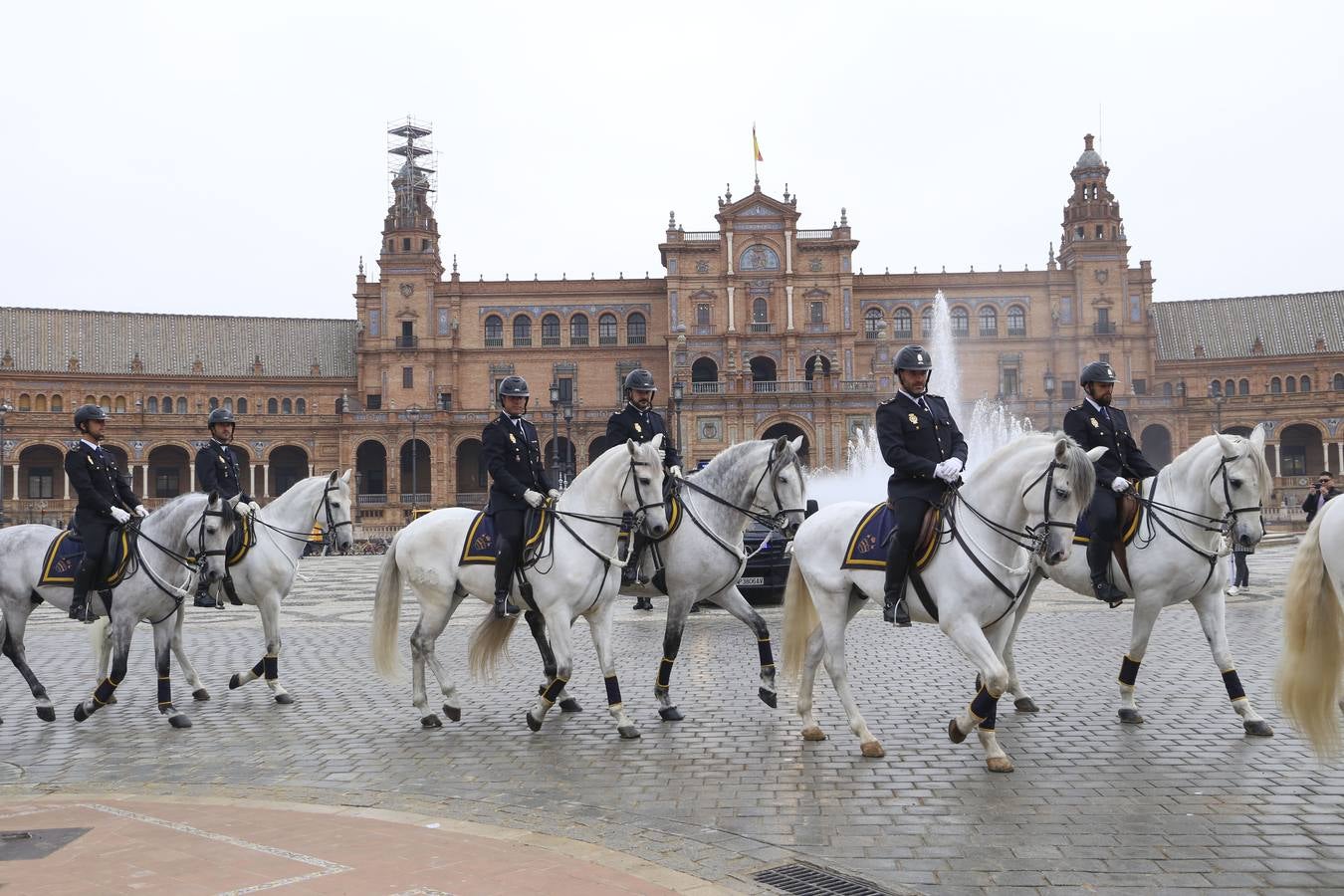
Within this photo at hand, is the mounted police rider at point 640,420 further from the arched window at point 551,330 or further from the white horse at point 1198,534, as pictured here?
the arched window at point 551,330

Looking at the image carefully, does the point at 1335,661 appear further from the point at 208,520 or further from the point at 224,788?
the point at 208,520

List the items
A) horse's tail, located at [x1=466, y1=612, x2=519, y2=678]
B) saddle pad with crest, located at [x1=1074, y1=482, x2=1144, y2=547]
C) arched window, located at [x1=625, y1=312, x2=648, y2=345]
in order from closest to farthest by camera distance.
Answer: saddle pad with crest, located at [x1=1074, y1=482, x2=1144, y2=547], horse's tail, located at [x1=466, y1=612, x2=519, y2=678], arched window, located at [x1=625, y1=312, x2=648, y2=345]

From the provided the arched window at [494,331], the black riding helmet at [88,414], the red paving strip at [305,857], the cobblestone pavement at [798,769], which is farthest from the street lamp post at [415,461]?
the red paving strip at [305,857]

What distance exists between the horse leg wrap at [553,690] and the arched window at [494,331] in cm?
6624

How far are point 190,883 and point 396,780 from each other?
7.36ft

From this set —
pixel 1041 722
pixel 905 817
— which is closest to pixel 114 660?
pixel 905 817

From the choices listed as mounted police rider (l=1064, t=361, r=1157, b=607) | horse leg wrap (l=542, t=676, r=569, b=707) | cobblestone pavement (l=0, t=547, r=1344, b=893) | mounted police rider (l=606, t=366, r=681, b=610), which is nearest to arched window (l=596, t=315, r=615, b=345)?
cobblestone pavement (l=0, t=547, r=1344, b=893)

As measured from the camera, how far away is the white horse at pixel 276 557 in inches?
428

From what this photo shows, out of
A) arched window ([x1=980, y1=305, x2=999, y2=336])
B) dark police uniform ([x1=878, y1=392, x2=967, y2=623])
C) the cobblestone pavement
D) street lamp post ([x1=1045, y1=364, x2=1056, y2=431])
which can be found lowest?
the cobblestone pavement

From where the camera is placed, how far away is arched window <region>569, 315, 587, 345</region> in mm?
74188

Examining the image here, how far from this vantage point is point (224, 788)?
7188mm

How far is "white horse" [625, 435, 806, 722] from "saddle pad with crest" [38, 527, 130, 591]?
4.92 meters

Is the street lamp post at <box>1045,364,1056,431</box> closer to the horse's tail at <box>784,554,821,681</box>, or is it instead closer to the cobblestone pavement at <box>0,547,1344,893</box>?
the cobblestone pavement at <box>0,547,1344,893</box>

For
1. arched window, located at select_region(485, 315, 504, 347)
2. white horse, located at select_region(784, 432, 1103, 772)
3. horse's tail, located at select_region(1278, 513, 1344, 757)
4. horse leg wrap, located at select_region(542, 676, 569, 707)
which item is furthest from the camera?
arched window, located at select_region(485, 315, 504, 347)
